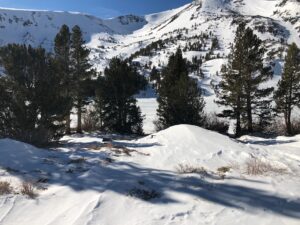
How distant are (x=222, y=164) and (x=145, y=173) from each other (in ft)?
5.99

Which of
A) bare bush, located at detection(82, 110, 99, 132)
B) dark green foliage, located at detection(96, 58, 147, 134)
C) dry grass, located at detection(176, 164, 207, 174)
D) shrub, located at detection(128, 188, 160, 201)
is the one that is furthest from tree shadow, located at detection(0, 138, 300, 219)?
bare bush, located at detection(82, 110, 99, 132)

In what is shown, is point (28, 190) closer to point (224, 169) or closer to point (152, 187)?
point (152, 187)

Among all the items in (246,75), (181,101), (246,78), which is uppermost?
(246,75)

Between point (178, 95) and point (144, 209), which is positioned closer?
point (144, 209)

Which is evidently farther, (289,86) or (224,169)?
(289,86)

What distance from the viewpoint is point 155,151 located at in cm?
1222

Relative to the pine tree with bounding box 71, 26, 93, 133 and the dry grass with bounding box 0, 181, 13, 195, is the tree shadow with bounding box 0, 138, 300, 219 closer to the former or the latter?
the dry grass with bounding box 0, 181, 13, 195

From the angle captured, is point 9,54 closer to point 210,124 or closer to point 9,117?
point 9,117

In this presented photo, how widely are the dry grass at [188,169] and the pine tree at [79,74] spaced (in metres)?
30.7

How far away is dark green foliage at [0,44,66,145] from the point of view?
24.2m

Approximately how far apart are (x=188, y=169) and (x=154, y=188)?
4.53 feet

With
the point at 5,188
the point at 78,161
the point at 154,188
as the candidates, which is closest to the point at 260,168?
the point at 154,188

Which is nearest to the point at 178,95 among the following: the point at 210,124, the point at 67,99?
the point at 210,124

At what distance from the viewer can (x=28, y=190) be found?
28.1 feet
